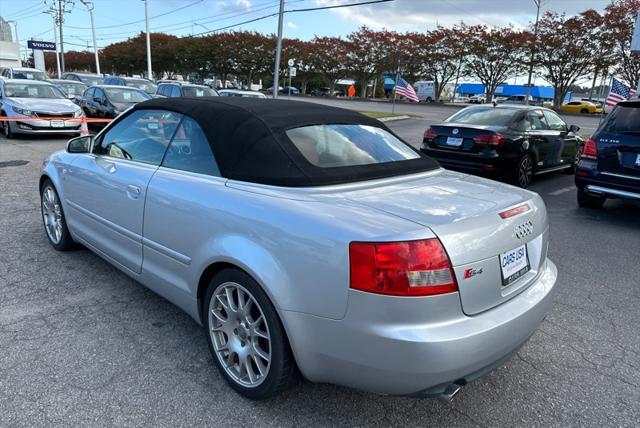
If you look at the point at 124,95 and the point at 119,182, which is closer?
the point at 119,182

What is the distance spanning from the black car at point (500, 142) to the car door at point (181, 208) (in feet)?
18.9

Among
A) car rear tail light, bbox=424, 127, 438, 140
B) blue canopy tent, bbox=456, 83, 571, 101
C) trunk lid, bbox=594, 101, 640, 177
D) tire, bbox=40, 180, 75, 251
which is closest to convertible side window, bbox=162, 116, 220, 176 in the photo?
tire, bbox=40, 180, 75, 251

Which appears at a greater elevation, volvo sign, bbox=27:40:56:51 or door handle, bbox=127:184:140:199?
volvo sign, bbox=27:40:56:51

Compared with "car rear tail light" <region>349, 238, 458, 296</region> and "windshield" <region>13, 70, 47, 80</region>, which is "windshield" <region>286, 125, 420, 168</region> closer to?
"car rear tail light" <region>349, 238, 458, 296</region>

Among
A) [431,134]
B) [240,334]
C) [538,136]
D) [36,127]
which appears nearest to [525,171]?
[538,136]

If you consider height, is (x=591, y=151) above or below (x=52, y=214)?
above

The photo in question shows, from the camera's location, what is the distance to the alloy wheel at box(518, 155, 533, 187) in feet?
26.3

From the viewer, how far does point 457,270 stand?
6.69ft

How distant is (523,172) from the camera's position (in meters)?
8.11

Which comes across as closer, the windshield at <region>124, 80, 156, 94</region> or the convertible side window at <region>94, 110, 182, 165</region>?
the convertible side window at <region>94, 110, 182, 165</region>

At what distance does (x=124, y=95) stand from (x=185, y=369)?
13557mm

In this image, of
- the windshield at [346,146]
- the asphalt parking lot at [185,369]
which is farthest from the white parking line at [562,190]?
the windshield at [346,146]

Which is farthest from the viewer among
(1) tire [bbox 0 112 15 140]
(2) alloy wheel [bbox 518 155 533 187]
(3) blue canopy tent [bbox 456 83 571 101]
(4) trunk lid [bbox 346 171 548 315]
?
(3) blue canopy tent [bbox 456 83 571 101]

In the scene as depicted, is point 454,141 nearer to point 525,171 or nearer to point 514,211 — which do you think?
point 525,171
